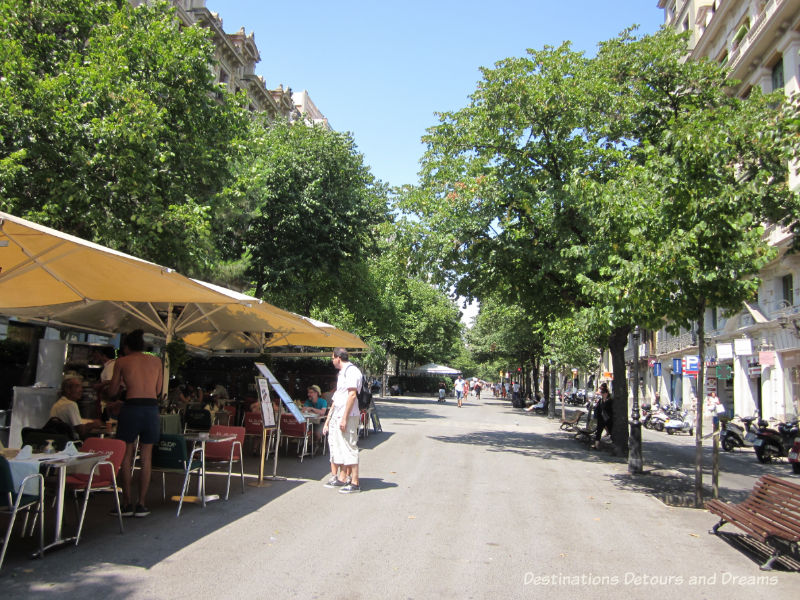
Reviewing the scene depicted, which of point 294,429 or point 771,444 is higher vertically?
point 294,429

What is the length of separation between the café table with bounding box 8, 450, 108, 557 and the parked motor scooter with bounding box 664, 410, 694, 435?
78.6ft

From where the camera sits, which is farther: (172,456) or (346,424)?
(346,424)

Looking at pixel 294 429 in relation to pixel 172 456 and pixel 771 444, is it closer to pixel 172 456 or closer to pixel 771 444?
pixel 172 456

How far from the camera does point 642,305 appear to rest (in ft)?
27.9

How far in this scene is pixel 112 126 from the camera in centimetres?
1192

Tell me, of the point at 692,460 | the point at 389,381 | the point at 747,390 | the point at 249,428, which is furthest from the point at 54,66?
the point at 389,381

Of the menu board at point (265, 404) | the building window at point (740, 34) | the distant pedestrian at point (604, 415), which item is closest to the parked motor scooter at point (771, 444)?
the distant pedestrian at point (604, 415)

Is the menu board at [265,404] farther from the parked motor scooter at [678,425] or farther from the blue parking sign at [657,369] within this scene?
the blue parking sign at [657,369]

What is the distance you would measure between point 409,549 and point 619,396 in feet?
32.9

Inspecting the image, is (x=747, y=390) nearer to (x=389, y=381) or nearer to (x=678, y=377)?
(x=678, y=377)

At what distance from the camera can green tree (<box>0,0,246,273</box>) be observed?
12078mm

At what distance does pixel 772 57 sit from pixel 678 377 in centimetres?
2255

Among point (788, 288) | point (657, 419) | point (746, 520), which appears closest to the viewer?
point (746, 520)

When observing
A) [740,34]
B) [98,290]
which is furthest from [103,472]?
[740,34]
